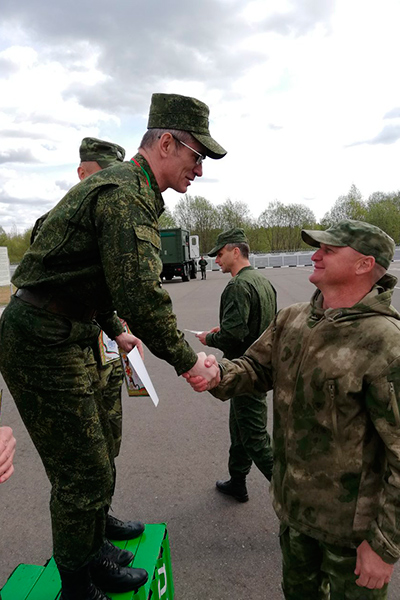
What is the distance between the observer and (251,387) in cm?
211

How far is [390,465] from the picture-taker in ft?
4.86

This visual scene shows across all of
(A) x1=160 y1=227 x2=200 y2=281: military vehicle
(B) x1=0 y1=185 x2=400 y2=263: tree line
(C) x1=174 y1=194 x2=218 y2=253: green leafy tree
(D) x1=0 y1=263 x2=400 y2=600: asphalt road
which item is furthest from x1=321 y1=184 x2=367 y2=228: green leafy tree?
(D) x1=0 y1=263 x2=400 y2=600: asphalt road

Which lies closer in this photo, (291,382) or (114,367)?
(291,382)

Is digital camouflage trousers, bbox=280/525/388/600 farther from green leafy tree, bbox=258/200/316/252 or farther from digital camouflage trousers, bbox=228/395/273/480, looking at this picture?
green leafy tree, bbox=258/200/316/252

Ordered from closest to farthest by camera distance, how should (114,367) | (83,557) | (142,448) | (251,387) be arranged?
(83,557), (251,387), (114,367), (142,448)

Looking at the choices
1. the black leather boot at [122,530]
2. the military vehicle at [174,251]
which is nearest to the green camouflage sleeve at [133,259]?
the black leather boot at [122,530]

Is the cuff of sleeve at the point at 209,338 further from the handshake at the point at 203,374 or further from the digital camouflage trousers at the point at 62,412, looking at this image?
the digital camouflage trousers at the point at 62,412

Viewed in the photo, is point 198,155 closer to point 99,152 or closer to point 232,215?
point 99,152

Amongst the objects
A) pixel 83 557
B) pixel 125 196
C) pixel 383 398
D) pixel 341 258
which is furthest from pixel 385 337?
pixel 83 557

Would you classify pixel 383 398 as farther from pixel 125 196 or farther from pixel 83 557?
pixel 83 557

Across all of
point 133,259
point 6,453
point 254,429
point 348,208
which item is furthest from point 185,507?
point 348,208

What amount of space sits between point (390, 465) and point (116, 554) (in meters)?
1.49

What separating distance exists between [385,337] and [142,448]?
3124mm

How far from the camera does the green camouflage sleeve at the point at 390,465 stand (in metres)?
1.43
